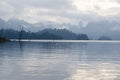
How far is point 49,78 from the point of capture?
2511 cm

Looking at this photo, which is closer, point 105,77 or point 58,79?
point 58,79

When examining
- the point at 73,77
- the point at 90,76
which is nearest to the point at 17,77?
the point at 73,77

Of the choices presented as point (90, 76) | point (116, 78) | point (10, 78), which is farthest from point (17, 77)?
point (116, 78)

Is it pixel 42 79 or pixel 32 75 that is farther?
pixel 32 75

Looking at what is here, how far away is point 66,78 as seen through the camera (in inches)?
995

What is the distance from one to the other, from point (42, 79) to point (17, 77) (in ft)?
7.73

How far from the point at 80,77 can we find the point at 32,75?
169 inches

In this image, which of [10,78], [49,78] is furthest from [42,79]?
[10,78]

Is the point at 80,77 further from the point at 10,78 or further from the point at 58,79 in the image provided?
the point at 10,78

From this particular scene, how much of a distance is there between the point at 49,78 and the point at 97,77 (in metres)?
4.28

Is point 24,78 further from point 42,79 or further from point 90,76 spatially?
point 90,76

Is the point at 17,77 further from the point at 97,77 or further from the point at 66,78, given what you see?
the point at 97,77

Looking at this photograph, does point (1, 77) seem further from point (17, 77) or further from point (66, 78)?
point (66, 78)

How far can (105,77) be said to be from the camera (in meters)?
26.2
